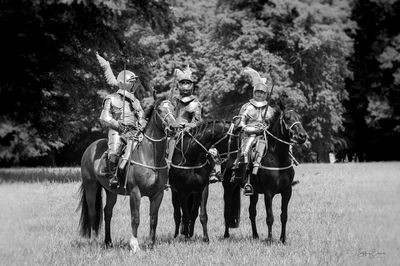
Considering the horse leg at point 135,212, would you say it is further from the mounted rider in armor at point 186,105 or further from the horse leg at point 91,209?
the mounted rider in armor at point 186,105

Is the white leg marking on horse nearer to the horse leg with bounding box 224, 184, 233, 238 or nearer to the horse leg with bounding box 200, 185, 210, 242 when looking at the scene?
the horse leg with bounding box 200, 185, 210, 242

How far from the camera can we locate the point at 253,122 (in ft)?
38.3

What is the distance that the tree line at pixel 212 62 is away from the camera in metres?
23.4

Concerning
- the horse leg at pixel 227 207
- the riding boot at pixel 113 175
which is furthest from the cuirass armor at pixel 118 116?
the horse leg at pixel 227 207

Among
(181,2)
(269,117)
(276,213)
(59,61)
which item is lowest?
(276,213)

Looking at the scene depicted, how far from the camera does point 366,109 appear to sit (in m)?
45.4

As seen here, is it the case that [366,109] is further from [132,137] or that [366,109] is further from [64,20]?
[132,137]

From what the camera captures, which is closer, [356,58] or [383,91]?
[383,91]

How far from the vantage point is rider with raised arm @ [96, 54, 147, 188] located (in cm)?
1034

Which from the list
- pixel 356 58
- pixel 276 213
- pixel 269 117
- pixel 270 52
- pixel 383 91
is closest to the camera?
pixel 269 117

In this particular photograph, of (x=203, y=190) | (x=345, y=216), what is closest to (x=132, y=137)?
(x=203, y=190)

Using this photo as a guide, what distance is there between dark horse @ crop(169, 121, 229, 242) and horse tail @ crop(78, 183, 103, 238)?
1385 mm

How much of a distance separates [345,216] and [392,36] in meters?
34.9

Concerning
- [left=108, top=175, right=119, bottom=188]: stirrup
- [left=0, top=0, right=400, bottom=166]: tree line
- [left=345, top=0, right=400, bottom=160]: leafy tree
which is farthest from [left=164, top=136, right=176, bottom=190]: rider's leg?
[left=345, top=0, right=400, bottom=160]: leafy tree
